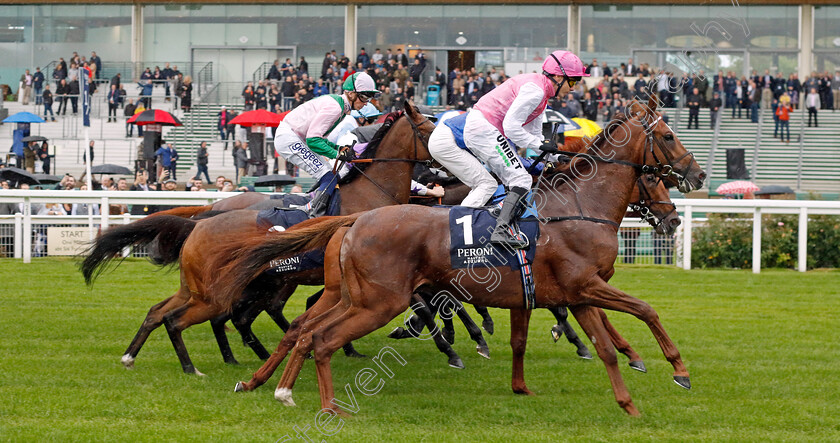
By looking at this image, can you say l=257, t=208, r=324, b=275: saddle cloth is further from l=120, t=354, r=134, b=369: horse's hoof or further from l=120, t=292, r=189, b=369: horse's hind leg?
l=120, t=354, r=134, b=369: horse's hoof

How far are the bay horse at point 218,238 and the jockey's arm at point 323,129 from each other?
12.9 inches

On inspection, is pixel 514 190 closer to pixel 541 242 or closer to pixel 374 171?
pixel 541 242

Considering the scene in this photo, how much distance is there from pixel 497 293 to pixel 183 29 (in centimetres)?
2641

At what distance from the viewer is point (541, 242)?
5.61 metres

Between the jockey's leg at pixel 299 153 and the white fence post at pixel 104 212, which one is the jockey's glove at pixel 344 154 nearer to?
the jockey's leg at pixel 299 153

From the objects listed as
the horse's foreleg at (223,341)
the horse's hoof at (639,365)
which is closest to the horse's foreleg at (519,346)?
the horse's hoof at (639,365)

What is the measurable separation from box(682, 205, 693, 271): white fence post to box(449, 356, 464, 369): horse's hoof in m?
6.79

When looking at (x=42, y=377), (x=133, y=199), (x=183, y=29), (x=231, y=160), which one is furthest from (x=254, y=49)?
(x=42, y=377)

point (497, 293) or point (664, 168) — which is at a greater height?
point (664, 168)

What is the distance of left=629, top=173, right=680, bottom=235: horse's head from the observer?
7.05m

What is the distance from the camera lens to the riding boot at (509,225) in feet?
17.9

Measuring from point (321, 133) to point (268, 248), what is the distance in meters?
1.61

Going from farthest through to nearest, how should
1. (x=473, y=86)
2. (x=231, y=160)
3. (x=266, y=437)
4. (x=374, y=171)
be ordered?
(x=473, y=86) → (x=231, y=160) → (x=374, y=171) → (x=266, y=437)

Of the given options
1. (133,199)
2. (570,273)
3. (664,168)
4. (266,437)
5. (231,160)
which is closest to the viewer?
(266,437)
